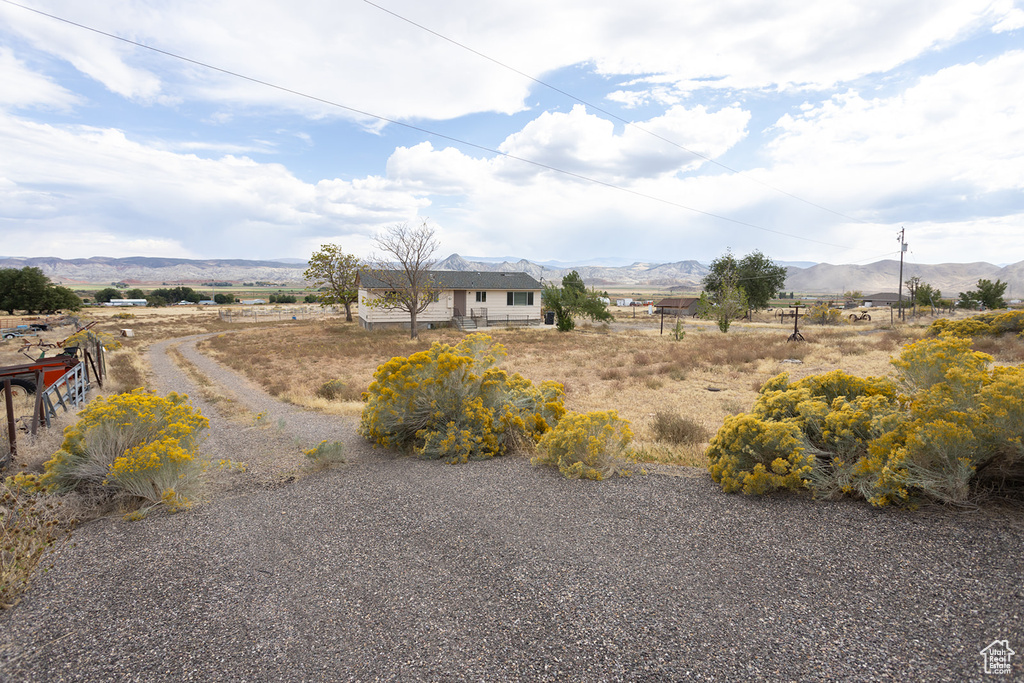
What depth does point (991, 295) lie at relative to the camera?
55.0m

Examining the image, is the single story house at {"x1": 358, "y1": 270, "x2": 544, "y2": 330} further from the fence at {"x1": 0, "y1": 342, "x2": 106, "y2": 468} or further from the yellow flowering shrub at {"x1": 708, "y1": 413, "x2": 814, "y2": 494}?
the yellow flowering shrub at {"x1": 708, "y1": 413, "x2": 814, "y2": 494}

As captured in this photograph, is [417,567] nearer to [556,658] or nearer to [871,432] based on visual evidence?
[556,658]

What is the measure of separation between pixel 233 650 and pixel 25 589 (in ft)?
6.77

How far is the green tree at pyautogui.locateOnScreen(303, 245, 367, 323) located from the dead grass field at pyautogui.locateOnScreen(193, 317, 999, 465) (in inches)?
500

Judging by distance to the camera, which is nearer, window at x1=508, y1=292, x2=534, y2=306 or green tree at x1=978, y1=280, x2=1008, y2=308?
window at x1=508, y1=292, x2=534, y2=306

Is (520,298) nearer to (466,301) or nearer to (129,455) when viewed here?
(466,301)

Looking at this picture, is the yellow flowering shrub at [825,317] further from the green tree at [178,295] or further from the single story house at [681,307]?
the green tree at [178,295]

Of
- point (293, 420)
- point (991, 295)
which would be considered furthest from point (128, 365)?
point (991, 295)

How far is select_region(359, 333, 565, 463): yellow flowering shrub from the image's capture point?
7477 mm

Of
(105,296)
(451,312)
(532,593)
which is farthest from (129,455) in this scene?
(105,296)

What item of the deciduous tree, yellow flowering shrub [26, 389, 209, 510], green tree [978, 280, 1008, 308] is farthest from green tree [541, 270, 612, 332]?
the deciduous tree

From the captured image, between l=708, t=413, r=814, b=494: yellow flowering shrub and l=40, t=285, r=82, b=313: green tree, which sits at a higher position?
l=40, t=285, r=82, b=313: green tree

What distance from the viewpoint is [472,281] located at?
1523 inches

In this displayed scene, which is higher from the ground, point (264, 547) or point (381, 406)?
point (381, 406)
